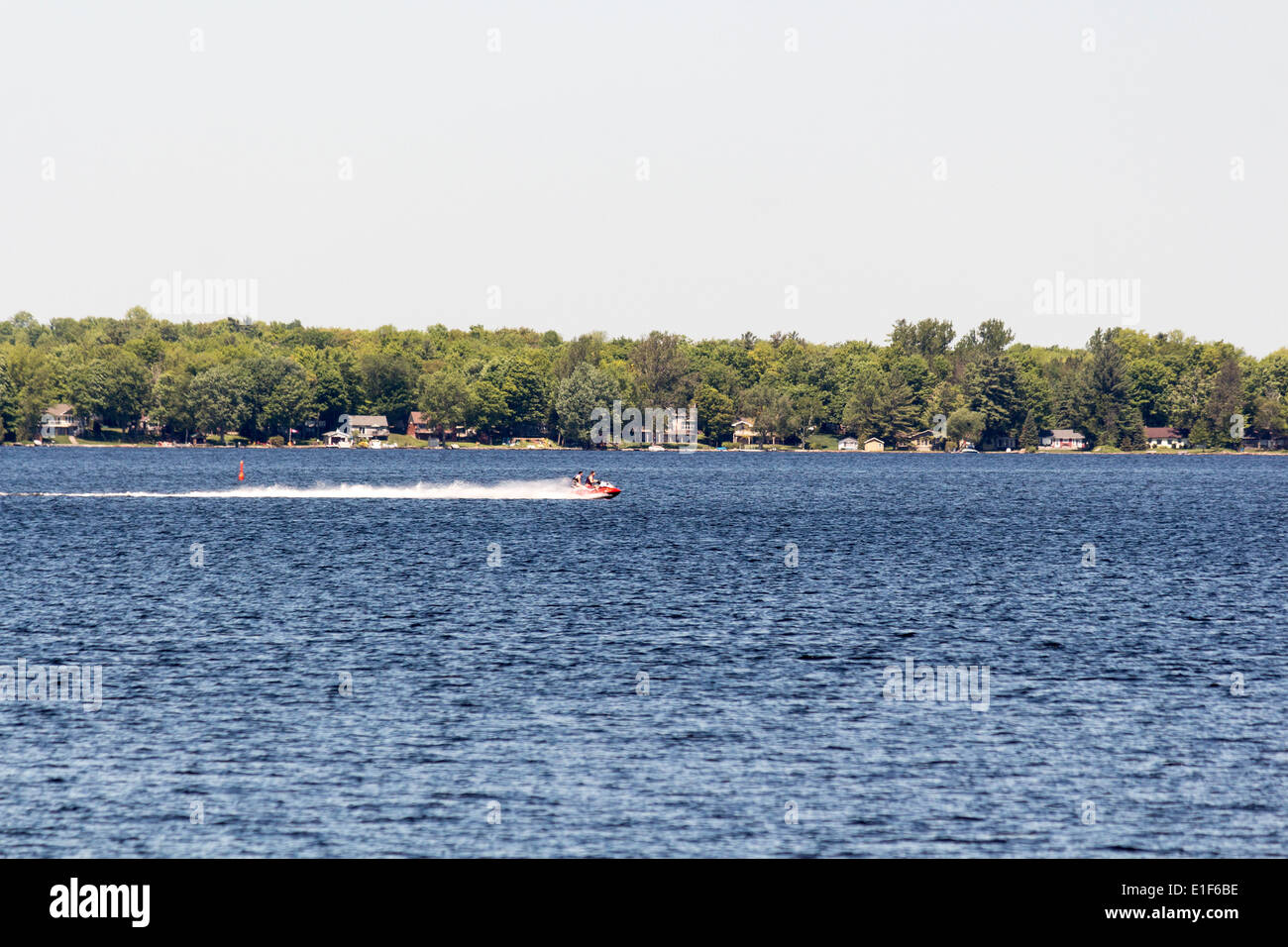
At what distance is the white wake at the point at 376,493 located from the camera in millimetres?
148225

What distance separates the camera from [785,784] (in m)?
31.3
